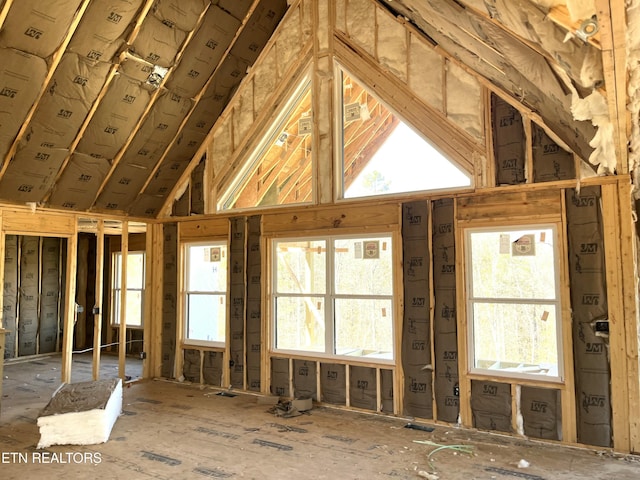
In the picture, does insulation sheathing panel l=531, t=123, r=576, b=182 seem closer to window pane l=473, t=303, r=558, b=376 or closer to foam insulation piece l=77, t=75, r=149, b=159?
window pane l=473, t=303, r=558, b=376

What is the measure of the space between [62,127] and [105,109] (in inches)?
20.4

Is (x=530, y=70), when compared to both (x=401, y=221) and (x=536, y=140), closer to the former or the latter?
(x=536, y=140)

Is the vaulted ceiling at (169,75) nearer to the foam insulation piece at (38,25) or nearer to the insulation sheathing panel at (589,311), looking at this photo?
the foam insulation piece at (38,25)

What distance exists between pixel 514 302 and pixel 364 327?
5.58ft

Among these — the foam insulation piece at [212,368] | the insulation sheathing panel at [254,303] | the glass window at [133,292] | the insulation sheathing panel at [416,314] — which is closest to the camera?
A: the insulation sheathing panel at [416,314]

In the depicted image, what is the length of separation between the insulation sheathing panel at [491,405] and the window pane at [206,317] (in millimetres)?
3524

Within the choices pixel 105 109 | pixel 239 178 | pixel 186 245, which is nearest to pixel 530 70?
pixel 239 178

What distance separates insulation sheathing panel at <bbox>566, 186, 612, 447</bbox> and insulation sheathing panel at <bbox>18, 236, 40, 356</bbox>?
937 centimetres

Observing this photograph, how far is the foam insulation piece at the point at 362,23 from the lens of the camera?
18.0 feet

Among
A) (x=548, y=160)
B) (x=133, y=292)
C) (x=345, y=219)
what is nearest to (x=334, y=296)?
(x=345, y=219)

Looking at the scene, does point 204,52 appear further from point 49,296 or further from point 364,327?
point 49,296

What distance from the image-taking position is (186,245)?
690 cm

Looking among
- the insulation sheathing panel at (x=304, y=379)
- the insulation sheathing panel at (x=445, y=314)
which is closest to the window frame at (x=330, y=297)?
the insulation sheathing panel at (x=304, y=379)

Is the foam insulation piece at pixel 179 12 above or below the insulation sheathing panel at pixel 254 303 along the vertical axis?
above
